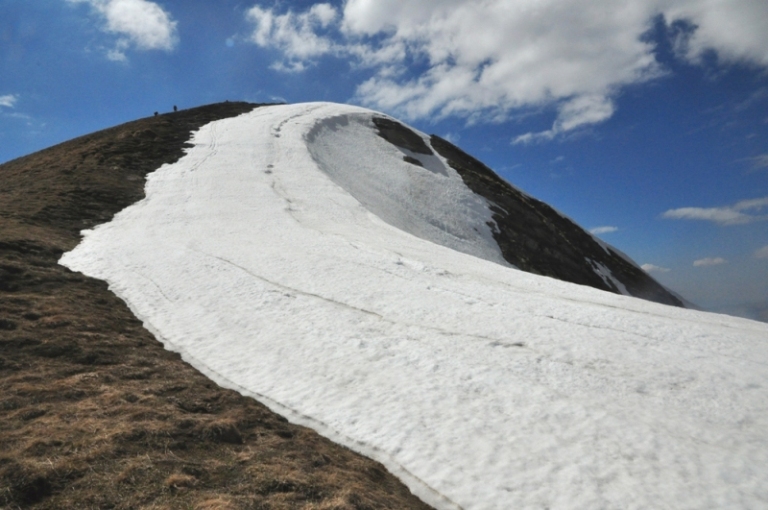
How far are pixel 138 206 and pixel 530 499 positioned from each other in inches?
1090

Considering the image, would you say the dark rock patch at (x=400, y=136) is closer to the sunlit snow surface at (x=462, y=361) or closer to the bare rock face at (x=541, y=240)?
the bare rock face at (x=541, y=240)

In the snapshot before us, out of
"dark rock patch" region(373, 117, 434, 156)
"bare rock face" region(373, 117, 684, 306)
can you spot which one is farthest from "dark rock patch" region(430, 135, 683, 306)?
"dark rock patch" region(373, 117, 434, 156)

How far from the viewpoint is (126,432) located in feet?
23.6

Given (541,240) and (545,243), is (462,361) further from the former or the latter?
(545,243)

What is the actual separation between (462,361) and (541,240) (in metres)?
37.5

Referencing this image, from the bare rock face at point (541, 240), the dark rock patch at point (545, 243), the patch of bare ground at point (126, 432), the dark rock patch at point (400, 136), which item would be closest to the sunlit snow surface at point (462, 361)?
the patch of bare ground at point (126, 432)

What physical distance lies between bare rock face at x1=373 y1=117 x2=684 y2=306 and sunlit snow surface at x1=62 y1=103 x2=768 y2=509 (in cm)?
2128

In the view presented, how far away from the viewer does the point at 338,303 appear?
15.0 metres

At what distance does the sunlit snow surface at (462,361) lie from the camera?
761 cm

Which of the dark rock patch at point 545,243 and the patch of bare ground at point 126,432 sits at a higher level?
the dark rock patch at point 545,243

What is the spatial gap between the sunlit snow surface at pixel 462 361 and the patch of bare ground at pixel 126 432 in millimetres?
815

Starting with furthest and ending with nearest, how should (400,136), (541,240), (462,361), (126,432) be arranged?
1. (400,136)
2. (541,240)
3. (462,361)
4. (126,432)

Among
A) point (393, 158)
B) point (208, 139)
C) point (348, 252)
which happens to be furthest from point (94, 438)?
point (393, 158)

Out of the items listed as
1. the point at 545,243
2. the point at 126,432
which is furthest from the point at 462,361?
the point at 545,243
